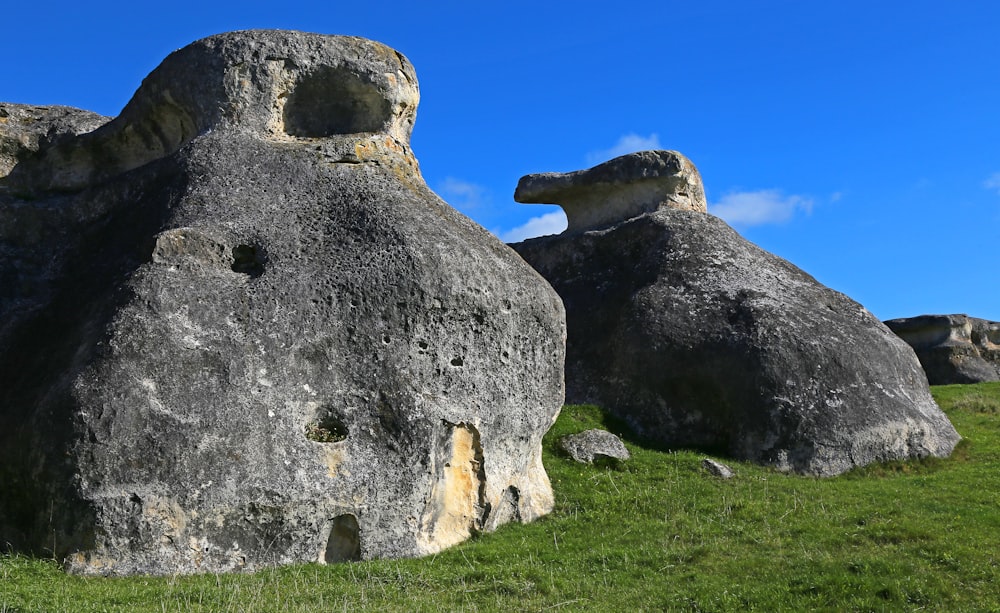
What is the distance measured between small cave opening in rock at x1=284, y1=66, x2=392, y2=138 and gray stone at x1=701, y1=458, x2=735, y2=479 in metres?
6.84

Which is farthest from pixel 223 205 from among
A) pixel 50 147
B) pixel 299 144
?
pixel 50 147

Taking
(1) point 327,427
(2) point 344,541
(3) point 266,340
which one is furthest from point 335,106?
(2) point 344,541

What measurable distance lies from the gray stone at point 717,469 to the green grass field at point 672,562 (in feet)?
0.81

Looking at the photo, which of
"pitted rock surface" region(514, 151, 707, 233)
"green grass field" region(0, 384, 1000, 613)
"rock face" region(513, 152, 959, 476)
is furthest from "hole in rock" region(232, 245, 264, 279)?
"pitted rock surface" region(514, 151, 707, 233)

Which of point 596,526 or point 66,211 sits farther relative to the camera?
point 66,211

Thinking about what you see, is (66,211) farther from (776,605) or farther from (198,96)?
(776,605)

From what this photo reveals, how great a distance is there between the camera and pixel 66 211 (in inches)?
583

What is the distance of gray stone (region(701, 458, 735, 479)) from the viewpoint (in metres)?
15.7

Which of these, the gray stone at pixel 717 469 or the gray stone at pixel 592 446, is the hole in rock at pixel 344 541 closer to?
the gray stone at pixel 592 446

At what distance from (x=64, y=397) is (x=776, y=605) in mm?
7072

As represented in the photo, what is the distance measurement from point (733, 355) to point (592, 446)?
10.7 feet

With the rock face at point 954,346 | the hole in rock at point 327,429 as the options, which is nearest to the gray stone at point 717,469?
the hole in rock at point 327,429

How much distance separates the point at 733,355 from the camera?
1786 cm

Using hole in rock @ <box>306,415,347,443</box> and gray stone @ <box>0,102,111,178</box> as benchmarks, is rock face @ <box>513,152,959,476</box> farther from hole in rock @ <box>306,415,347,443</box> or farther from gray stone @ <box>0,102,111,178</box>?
gray stone @ <box>0,102,111,178</box>
